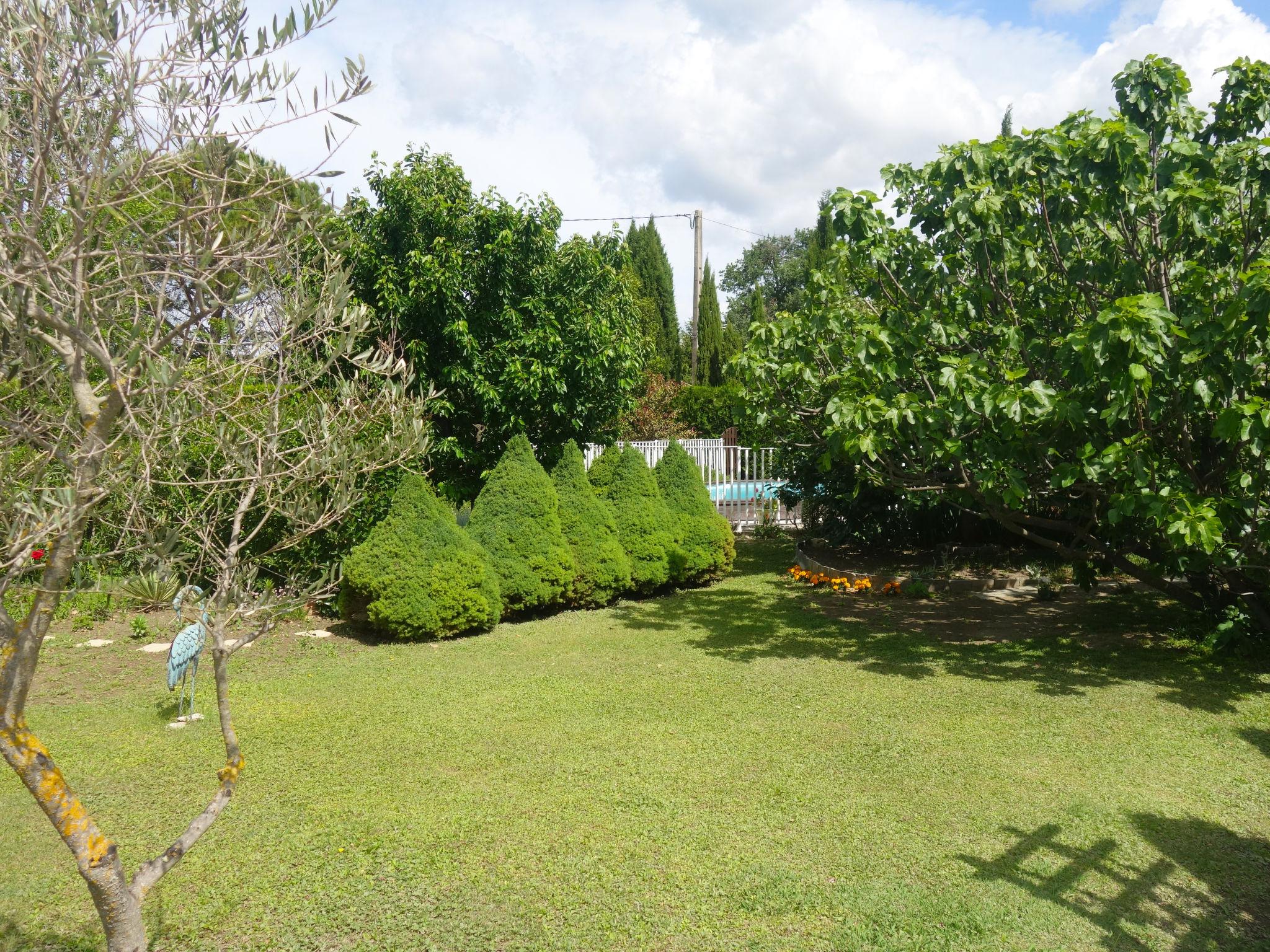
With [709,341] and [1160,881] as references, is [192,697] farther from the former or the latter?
[709,341]

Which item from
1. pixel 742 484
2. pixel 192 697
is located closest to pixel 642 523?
pixel 192 697

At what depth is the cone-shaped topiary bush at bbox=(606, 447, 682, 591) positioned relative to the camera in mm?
11484

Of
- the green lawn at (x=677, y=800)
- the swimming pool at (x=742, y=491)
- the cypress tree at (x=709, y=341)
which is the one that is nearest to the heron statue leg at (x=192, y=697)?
the green lawn at (x=677, y=800)

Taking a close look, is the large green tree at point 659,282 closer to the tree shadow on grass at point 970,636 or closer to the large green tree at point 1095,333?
the tree shadow on grass at point 970,636

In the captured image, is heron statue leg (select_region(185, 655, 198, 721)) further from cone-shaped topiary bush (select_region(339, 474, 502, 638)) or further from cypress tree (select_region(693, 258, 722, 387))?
cypress tree (select_region(693, 258, 722, 387))

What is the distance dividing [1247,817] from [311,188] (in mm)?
5467

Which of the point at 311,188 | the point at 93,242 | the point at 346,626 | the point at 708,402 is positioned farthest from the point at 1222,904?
the point at 708,402

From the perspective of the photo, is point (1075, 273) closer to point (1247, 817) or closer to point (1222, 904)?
point (1247, 817)

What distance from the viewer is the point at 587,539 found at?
10.8m

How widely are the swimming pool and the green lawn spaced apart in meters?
10.5

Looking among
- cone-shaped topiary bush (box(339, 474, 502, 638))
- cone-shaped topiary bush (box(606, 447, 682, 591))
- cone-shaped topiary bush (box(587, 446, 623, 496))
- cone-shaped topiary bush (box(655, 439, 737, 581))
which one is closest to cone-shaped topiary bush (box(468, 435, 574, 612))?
cone-shaped topiary bush (box(339, 474, 502, 638))

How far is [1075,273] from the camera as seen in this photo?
7.29 m

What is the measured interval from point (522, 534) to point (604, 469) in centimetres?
267

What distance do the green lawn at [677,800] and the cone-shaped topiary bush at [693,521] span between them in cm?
349
